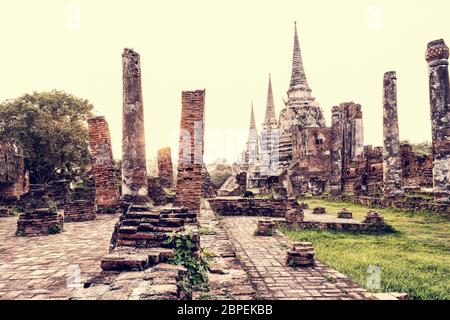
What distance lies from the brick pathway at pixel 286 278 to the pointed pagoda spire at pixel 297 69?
1387 inches

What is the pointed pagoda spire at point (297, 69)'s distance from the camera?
1577 inches

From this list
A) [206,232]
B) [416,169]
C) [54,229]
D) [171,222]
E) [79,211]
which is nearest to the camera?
[171,222]

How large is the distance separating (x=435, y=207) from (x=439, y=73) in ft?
15.2

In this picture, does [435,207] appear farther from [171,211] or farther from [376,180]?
[171,211]

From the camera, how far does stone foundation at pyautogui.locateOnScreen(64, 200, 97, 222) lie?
1038 centimetres

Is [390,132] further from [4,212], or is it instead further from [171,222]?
[4,212]

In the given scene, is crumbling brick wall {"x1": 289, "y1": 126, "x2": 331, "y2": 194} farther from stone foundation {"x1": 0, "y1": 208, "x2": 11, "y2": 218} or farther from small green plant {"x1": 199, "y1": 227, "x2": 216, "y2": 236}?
small green plant {"x1": 199, "y1": 227, "x2": 216, "y2": 236}

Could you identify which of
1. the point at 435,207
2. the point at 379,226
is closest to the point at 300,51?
the point at 435,207

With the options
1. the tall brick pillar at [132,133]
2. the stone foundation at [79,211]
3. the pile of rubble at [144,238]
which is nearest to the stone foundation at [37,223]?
the stone foundation at [79,211]

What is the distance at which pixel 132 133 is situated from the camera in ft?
35.4

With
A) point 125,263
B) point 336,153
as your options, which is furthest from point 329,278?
point 336,153

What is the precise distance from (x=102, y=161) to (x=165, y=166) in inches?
206

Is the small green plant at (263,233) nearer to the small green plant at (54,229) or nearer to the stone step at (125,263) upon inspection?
the small green plant at (54,229)

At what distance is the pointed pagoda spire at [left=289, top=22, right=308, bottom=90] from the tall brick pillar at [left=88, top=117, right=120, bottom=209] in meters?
31.7
